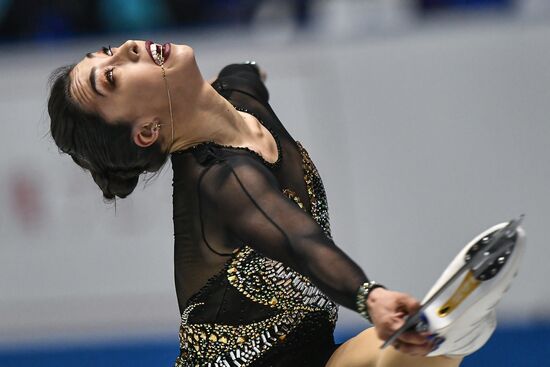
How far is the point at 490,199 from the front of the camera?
4.81 m

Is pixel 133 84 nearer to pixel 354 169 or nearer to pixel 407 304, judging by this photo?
pixel 407 304

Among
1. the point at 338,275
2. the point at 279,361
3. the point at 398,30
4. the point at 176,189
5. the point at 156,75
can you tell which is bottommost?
the point at 279,361

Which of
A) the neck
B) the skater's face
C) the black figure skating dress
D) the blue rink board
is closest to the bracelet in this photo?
the black figure skating dress

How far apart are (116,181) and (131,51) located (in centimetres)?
32

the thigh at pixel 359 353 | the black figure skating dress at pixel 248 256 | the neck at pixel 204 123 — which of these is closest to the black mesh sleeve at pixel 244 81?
the black figure skating dress at pixel 248 256

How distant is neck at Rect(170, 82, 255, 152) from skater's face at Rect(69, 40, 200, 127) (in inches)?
1.4

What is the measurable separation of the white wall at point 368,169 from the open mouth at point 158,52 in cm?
232

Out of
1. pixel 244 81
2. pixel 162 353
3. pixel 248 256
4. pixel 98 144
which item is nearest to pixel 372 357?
pixel 248 256

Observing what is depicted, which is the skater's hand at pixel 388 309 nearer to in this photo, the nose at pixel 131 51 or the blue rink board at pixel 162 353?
the nose at pixel 131 51

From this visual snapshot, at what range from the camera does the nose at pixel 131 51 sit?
2557 millimetres

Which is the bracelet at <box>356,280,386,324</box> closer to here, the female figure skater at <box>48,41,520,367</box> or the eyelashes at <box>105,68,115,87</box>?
the female figure skater at <box>48,41,520,367</box>

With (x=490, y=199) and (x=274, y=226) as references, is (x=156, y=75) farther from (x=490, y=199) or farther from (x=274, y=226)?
(x=490, y=199)

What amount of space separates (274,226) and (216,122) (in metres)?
0.42

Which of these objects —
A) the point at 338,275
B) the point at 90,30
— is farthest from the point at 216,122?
the point at 90,30
